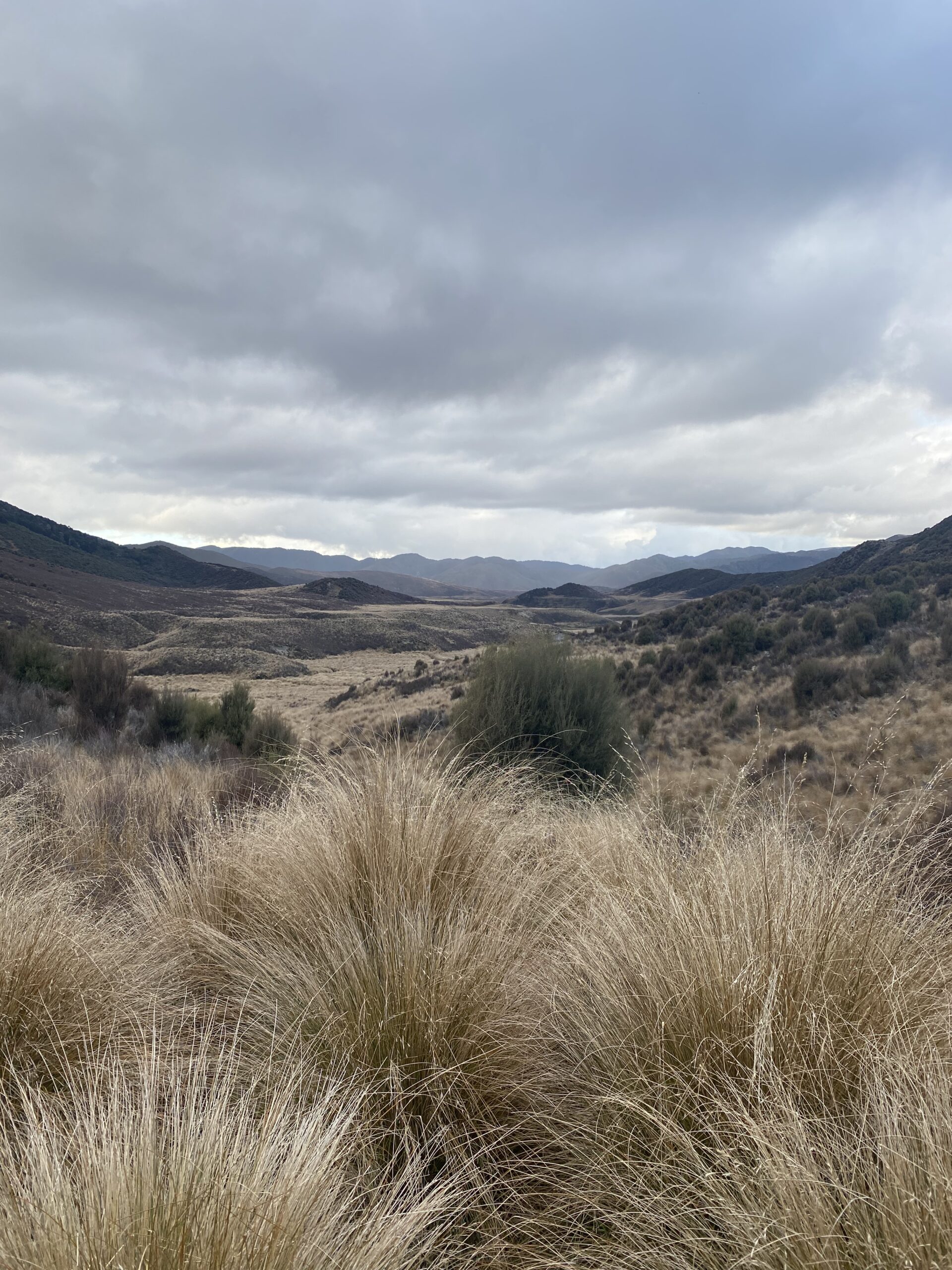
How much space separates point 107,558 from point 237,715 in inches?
4638

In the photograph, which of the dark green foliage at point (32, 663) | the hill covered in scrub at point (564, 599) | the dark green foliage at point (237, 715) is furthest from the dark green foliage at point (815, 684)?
the hill covered in scrub at point (564, 599)

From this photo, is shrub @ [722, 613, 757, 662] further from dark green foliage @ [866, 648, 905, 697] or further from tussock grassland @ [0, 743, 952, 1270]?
tussock grassland @ [0, 743, 952, 1270]

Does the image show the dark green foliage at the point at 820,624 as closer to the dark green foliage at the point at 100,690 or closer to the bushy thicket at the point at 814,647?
the bushy thicket at the point at 814,647

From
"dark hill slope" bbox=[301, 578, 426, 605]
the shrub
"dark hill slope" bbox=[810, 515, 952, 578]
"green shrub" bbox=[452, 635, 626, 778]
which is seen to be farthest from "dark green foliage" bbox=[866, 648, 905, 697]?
"dark hill slope" bbox=[301, 578, 426, 605]

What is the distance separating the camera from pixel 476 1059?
2100 mm

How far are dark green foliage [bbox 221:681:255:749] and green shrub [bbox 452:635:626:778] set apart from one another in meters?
6.20

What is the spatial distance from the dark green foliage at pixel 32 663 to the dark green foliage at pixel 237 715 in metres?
3.08

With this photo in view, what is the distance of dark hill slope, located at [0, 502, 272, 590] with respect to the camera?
3669 inches

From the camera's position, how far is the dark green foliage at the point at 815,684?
17250mm

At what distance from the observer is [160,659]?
152ft

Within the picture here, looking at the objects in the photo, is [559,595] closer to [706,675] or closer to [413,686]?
[413,686]

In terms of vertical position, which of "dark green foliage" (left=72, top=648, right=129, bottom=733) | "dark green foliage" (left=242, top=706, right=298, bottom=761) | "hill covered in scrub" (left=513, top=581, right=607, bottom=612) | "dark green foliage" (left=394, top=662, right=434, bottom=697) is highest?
"hill covered in scrub" (left=513, top=581, right=607, bottom=612)

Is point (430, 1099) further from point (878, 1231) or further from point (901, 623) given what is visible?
point (901, 623)

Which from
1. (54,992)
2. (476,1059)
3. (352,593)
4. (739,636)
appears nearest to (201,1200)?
(476,1059)
